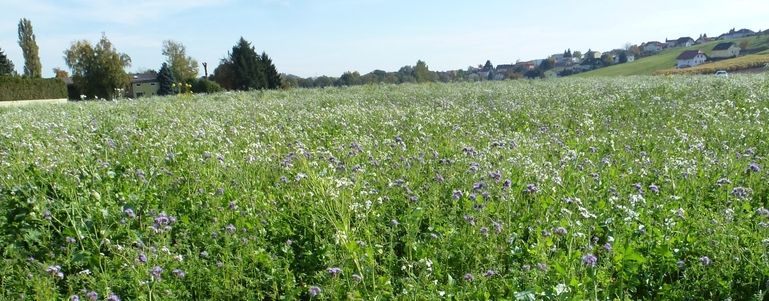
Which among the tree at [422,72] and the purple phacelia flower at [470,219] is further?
the tree at [422,72]

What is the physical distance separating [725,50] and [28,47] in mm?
124214

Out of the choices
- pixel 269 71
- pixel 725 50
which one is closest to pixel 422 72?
pixel 269 71

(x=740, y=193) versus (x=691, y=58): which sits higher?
(x=691, y=58)

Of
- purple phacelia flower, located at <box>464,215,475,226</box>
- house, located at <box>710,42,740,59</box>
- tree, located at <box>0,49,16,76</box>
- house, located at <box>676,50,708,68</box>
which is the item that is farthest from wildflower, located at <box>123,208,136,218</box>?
house, located at <box>710,42,740,59</box>

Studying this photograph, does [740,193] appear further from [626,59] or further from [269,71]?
[626,59]

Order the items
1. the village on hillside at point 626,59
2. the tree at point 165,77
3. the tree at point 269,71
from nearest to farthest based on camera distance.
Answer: the tree at point 269,71, the tree at point 165,77, the village on hillside at point 626,59

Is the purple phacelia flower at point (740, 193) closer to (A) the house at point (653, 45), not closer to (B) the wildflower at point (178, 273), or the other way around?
(B) the wildflower at point (178, 273)

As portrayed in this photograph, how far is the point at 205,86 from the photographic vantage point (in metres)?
48.3

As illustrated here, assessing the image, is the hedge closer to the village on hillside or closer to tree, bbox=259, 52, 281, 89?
tree, bbox=259, 52, 281, 89

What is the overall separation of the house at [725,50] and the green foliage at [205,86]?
93.6 metres

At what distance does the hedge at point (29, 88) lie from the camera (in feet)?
→ 126

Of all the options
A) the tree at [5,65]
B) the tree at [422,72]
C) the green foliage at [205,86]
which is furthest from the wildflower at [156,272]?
the tree at [5,65]

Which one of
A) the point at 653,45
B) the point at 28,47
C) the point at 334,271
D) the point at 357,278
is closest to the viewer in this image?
the point at 334,271

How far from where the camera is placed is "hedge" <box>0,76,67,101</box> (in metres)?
38.4
